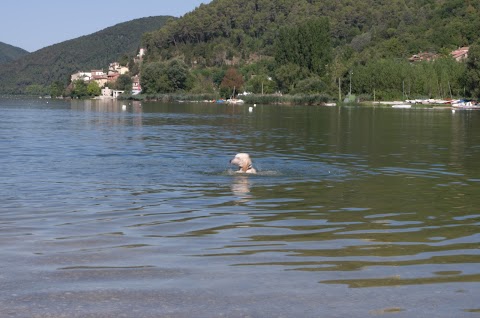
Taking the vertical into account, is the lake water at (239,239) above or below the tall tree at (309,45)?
below

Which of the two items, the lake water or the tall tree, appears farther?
the tall tree

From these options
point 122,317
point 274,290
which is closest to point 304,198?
point 274,290

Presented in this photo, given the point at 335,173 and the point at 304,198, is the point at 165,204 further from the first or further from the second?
the point at 335,173

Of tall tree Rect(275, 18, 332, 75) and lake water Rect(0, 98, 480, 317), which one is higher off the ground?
tall tree Rect(275, 18, 332, 75)

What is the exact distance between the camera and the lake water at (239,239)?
813 cm

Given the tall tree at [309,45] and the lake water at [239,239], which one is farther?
the tall tree at [309,45]

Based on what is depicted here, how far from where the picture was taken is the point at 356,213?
48.6 feet

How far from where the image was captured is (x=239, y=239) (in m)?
11.8

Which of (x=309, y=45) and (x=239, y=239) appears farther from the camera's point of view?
(x=309, y=45)

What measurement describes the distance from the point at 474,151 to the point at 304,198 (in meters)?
17.8

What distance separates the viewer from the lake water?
813 centimetres

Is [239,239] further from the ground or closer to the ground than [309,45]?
closer to the ground

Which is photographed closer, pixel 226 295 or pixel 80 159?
pixel 226 295

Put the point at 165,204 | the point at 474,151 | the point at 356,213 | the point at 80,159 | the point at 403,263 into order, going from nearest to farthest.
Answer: the point at 403,263 → the point at 356,213 → the point at 165,204 → the point at 80,159 → the point at 474,151
